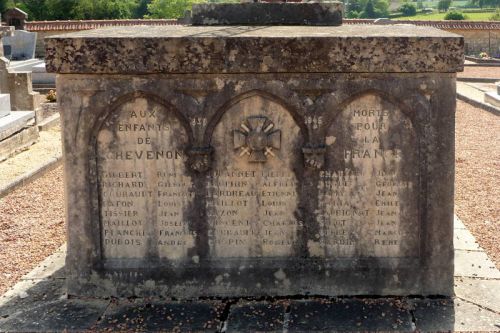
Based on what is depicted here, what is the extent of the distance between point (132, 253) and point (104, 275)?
0.26 m

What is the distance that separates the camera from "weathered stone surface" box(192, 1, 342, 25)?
18.4 ft

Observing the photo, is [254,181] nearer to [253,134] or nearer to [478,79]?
[253,134]

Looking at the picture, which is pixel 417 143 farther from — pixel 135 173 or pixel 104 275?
pixel 104 275

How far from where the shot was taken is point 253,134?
4.63 metres

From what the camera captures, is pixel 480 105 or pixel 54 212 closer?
pixel 54 212

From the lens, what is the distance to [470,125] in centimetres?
1409

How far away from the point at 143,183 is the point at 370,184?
167 cm

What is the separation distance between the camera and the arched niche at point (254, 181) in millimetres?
4664

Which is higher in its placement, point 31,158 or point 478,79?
point 478,79

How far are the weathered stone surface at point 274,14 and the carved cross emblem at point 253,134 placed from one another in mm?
1319

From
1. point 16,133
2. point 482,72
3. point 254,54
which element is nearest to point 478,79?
point 482,72

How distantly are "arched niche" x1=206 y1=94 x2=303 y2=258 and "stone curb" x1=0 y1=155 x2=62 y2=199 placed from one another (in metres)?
4.92

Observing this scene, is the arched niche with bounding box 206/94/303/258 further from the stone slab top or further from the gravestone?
the gravestone

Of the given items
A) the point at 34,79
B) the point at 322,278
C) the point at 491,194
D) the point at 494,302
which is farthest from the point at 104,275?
the point at 34,79
